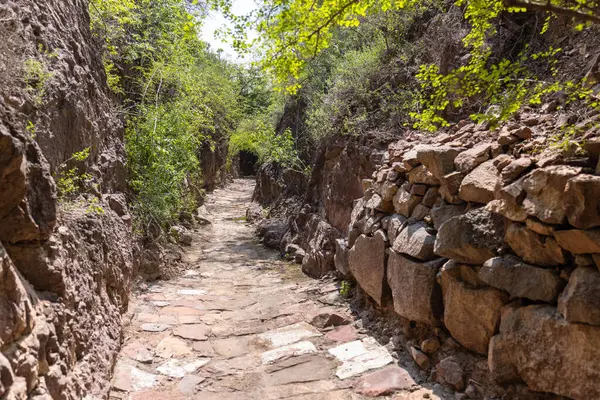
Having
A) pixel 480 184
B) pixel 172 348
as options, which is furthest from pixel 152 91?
pixel 480 184

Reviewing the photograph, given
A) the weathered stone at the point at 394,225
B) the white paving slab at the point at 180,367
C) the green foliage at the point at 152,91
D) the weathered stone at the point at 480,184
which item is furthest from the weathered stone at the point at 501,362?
the green foliage at the point at 152,91

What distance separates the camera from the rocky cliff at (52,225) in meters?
2.29

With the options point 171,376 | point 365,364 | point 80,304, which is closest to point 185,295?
point 171,376

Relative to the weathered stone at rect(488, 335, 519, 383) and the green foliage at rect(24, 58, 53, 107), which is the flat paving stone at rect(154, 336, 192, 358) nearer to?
the green foliage at rect(24, 58, 53, 107)

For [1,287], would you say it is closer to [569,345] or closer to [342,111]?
[569,345]

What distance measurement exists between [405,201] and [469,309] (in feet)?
4.71

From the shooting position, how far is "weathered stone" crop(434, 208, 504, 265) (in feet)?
9.58

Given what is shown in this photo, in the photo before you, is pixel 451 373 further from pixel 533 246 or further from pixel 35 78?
pixel 35 78

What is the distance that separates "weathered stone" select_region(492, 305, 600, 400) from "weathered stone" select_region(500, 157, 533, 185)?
847 mm

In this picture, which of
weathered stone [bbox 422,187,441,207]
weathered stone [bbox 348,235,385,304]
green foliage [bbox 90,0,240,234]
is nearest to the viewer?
weathered stone [bbox 422,187,441,207]

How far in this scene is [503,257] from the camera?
281 centimetres

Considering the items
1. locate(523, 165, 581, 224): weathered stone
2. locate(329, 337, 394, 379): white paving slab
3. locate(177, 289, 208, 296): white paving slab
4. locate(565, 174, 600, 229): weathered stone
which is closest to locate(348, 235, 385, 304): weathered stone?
locate(329, 337, 394, 379): white paving slab

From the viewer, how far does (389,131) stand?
6211 millimetres

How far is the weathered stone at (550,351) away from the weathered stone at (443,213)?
0.98 metres
